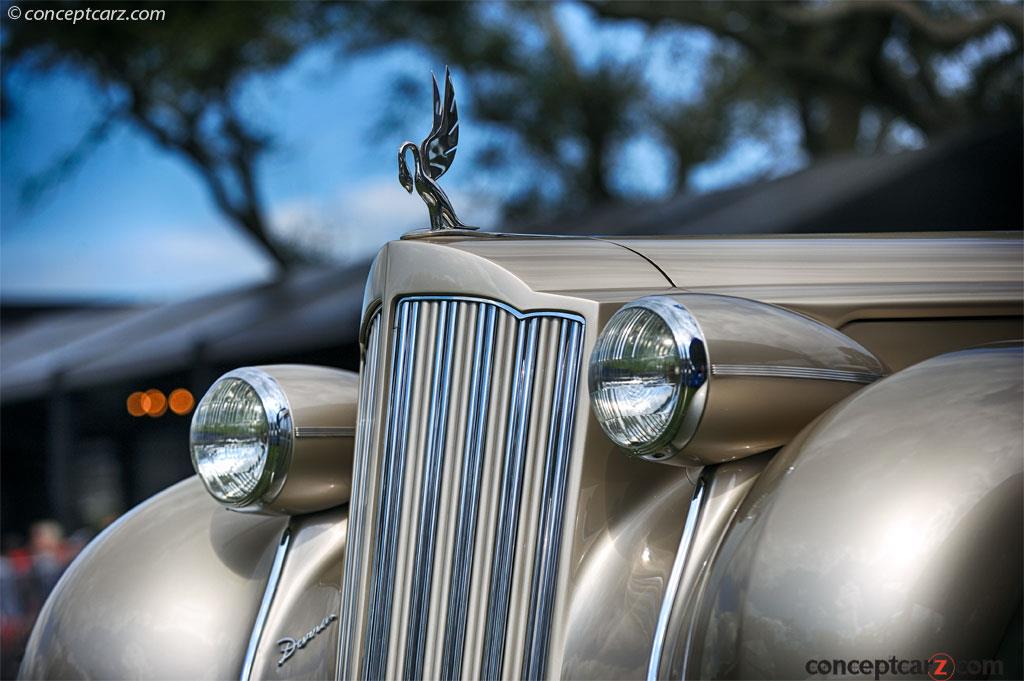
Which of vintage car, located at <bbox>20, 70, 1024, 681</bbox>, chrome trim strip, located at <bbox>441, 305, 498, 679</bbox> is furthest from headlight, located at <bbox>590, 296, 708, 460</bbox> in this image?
chrome trim strip, located at <bbox>441, 305, 498, 679</bbox>

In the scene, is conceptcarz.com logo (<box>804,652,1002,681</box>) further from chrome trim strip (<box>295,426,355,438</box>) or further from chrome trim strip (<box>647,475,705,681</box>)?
chrome trim strip (<box>295,426,355,438</box>)

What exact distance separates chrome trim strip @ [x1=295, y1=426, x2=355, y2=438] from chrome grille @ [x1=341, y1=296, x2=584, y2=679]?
208mm

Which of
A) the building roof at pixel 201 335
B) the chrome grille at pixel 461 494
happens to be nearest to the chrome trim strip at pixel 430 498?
the chrome grille at pixel 461 494

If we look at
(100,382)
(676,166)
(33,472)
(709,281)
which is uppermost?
(676,166)

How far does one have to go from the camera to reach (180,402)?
8422 mm

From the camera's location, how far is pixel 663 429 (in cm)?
145

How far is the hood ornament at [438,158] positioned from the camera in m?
1.99

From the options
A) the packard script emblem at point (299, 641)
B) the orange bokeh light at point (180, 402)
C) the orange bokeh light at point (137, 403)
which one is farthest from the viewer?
the orange bokeh light at point (137, 403)

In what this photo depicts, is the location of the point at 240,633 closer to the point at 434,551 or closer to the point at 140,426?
the point at 434,551

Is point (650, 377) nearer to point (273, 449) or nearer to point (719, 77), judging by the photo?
point (273, 449)

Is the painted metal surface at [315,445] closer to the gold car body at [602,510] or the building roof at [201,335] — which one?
the gold car body at [602,510]

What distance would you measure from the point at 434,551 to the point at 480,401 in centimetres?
23

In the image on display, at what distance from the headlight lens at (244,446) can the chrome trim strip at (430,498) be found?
370mm

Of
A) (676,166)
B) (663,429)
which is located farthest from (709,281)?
(676,166)
